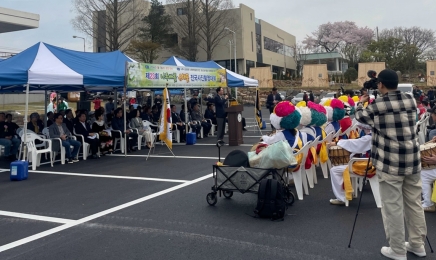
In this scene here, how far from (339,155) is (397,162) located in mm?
2554

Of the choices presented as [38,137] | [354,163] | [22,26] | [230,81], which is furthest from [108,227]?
[22,26]

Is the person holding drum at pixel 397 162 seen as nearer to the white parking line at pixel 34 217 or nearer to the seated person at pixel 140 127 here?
the white parking line at pixel 34 217

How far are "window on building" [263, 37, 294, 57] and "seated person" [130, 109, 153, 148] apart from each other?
163 ft

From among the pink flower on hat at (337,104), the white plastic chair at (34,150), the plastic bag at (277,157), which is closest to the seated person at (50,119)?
the white plastic chair at (34,150)

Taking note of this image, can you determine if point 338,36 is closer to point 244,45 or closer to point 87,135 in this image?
point 244,45

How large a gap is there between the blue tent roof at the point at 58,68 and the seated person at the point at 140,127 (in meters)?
2.26

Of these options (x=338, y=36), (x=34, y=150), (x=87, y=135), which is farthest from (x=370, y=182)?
(x=338, y=36)

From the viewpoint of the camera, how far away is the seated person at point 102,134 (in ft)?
41.9

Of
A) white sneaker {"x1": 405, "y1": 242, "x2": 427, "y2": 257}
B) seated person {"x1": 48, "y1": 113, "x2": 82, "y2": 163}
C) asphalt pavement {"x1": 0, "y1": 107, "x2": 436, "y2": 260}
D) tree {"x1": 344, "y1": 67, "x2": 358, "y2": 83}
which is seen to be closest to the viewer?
white sneaker {"x1": 405, "y1": 242, "x2": 427, "y2": 257}

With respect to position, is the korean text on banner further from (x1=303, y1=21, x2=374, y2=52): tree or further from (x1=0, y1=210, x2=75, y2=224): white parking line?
(x1=303, y1=21, x2=374, y2=52): tree

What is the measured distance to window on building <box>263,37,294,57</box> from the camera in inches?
2489

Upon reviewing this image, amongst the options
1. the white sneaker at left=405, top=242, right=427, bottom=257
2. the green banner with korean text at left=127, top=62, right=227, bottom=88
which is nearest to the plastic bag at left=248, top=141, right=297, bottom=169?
the white sneaker at left=405, top=242, right=427, bottom=257

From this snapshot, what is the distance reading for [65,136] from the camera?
11.4 metres

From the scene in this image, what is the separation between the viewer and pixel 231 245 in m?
4.84
